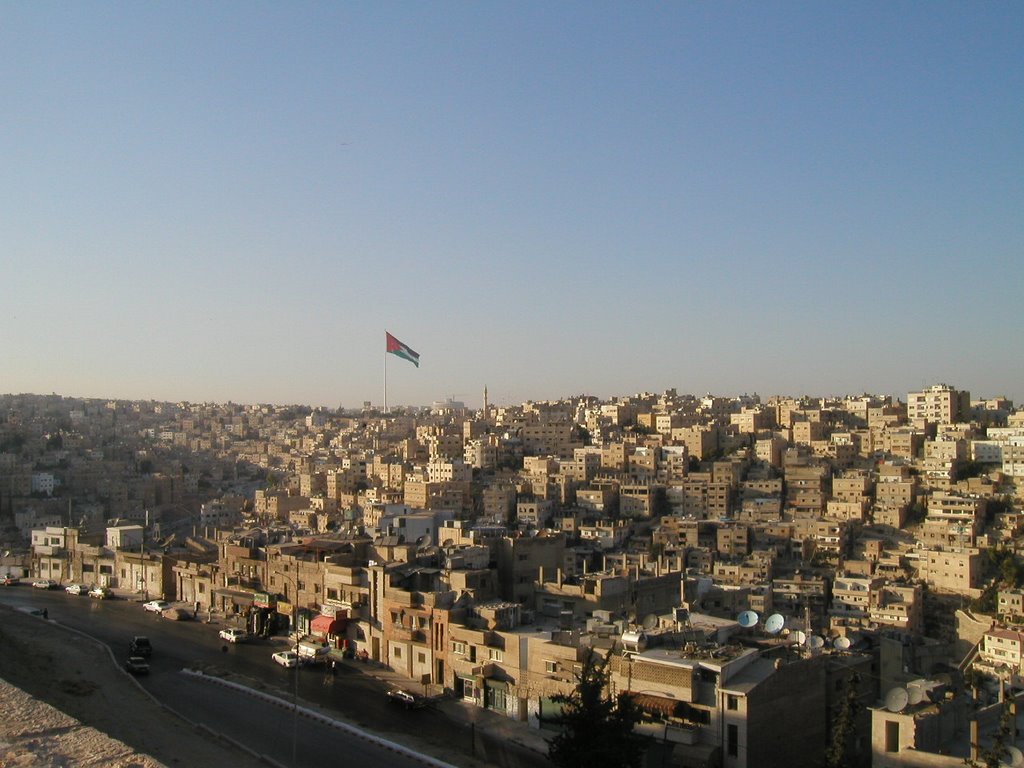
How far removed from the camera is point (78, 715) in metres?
12.5

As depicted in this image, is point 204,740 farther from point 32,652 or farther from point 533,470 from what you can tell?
point 533,470

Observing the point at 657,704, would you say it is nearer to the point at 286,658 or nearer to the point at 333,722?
the point at 333,722

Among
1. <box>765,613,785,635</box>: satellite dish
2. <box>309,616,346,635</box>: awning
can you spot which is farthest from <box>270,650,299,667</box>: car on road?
<box>765,613,785,635</box>: satellite dish

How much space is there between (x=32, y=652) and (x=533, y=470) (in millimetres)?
28793

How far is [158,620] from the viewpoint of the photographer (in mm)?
21750

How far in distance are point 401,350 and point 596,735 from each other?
27.8m

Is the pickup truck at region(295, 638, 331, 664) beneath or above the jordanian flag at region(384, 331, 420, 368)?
beneath

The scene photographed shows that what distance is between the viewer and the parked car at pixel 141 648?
17.6 meters

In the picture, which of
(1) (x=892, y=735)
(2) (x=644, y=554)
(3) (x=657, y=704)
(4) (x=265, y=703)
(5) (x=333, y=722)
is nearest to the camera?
(1) (x=892, y=735)

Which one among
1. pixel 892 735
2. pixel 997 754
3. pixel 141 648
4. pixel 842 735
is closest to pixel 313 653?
pixel 141 648

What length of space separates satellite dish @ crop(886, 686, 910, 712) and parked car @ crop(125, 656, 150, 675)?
37.4ft

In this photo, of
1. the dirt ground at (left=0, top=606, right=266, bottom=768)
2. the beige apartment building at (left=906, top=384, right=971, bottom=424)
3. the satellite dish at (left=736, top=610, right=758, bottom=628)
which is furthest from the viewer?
the beige apartment building at (left=906, top=384, right=971, bottom=424)

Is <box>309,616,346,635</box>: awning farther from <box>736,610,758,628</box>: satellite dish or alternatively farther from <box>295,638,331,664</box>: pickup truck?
<box>736,610,758,628</box>: satellite dish

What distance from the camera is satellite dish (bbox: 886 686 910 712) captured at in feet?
37.1
